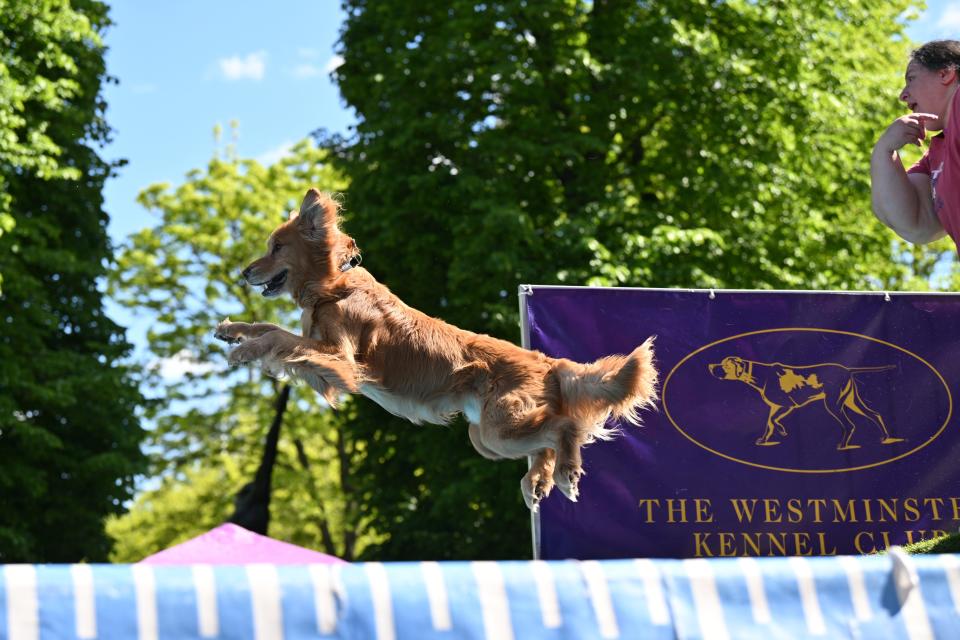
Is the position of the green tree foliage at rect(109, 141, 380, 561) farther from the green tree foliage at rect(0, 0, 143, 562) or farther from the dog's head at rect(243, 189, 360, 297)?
the dog's head at rect(243, 189, 360, 297)

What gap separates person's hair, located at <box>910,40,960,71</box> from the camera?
5.03m

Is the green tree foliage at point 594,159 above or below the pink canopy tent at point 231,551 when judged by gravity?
above

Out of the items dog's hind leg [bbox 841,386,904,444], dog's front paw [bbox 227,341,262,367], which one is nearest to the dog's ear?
dog's front paw [bbox 227,341,262,367]

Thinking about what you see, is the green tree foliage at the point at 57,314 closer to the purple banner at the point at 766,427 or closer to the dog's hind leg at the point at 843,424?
the purple banner at the point at 766,427

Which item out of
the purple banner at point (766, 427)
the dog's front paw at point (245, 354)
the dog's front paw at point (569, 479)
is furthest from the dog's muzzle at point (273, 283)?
the purple banner at point (766, 427)

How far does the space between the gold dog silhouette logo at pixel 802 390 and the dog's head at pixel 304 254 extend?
3111 millimetres

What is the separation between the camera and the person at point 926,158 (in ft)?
15.9

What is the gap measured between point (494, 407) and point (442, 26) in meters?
14.0

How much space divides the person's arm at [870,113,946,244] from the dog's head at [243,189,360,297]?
2849mm

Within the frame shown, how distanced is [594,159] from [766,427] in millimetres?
11514

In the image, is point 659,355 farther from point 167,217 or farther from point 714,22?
point 167,217

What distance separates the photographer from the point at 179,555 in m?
11.6

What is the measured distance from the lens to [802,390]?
26.0 ft

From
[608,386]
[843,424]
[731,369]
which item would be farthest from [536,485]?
[843,424]
